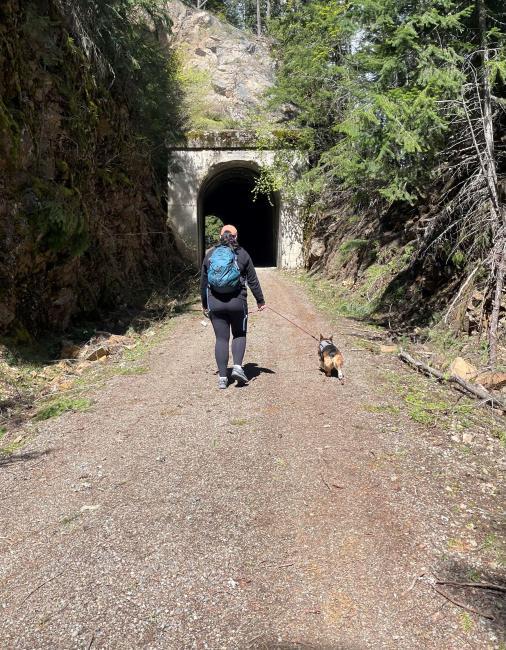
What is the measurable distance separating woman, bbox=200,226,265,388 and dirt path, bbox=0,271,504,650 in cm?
56

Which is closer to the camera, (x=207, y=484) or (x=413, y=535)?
(x=413, y=535)

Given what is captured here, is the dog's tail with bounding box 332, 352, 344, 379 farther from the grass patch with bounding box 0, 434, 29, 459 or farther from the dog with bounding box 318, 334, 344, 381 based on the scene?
the grass patch with bounding box 0, 434, 29, 459

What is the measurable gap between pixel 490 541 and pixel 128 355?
20.4 feet

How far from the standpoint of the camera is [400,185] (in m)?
7.15

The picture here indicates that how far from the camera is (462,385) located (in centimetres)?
550

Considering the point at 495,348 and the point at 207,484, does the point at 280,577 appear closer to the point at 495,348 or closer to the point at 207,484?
the point at 207,484

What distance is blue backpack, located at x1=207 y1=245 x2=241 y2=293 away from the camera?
220 inches

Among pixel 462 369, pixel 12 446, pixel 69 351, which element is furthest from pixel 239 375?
pixel 69 351

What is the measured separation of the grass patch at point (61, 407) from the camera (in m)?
5.51

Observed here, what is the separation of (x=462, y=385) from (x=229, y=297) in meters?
2.86

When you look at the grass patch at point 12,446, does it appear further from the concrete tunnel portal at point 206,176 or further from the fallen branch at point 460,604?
the concrete tunnel portal at point 206,176

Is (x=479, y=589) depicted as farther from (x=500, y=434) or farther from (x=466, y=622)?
(x=500, y=434)

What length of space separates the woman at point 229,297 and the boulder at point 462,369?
254 centimetres

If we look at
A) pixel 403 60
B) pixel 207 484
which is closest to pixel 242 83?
pixel 403 60
